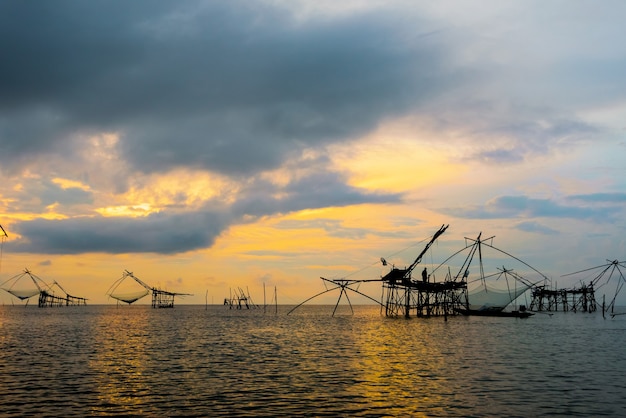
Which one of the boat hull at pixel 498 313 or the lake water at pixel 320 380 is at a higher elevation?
the lake water at pixel 320 380

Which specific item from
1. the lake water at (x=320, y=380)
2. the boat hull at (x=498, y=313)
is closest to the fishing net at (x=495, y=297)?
the boat hull at (x=498, y=313)

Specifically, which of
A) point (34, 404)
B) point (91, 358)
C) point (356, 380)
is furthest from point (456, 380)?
point (91, 358)

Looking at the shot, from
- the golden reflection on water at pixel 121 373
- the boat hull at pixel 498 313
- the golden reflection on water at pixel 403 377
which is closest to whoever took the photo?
the golden reflection on water at pixel 403 377

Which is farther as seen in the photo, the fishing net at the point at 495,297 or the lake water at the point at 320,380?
the fishing net at the point at 495,297

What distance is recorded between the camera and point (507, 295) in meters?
94.6

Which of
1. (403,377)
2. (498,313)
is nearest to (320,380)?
(403,377)

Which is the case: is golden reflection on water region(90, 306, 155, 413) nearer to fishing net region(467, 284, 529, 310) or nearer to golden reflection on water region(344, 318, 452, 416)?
golden reflection on water region(344, 318, 452, 416)

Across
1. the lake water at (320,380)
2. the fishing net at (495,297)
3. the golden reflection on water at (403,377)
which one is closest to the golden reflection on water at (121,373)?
the lake water at (320,380)

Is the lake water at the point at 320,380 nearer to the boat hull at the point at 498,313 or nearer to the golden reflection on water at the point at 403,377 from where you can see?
the golden reflection on water at the point at 403,377

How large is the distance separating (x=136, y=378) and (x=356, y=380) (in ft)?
39.5

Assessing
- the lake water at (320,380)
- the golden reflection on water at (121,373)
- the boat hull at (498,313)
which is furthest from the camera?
the boat hull at (498,313)

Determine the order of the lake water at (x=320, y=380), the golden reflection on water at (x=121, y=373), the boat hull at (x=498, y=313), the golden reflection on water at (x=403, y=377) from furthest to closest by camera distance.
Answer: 1. the boat hull at (x=498, y=313)
2. the golden reflection on water at (x=121, y=373)
3. the golden reflection on water at (x=403, y=377)
4. the lake water at (x=320, y=380)

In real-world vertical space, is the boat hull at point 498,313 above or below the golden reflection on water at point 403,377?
below

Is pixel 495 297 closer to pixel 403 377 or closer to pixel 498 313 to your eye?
pixel 498 313
